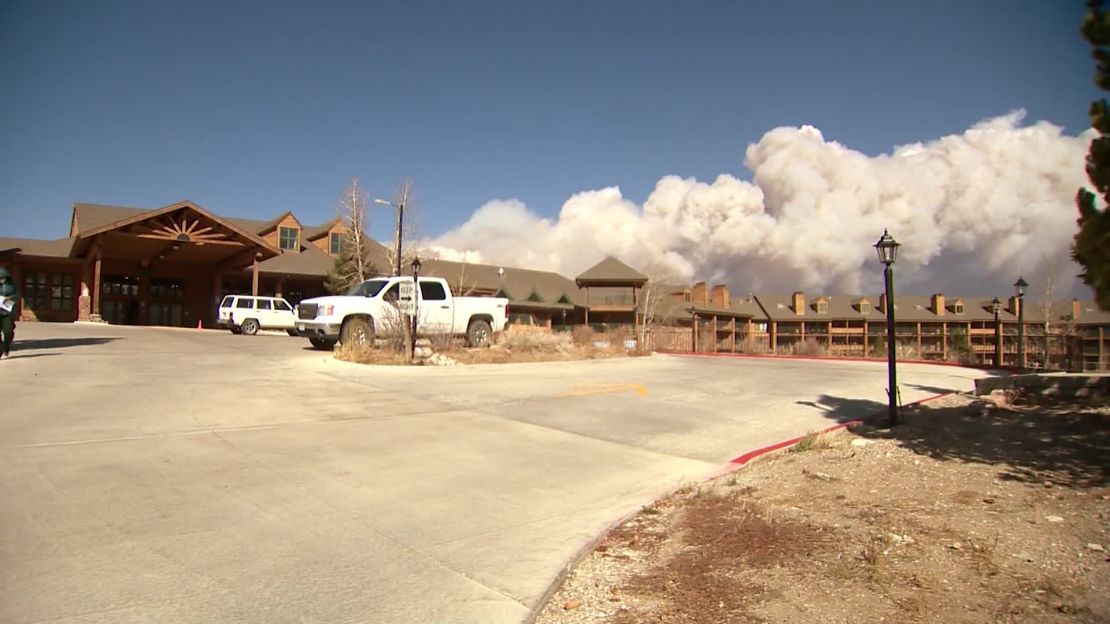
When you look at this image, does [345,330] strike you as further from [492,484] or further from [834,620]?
[834,620]

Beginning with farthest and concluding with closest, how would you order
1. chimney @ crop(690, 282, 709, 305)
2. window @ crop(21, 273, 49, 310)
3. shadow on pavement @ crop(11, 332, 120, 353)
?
1. chimney @ crop(690, 282, 709, 305)
2. window @ crop(21, 273, 49, 310)
3. shadow on pavement @ crop(11, 332, 120, 353)

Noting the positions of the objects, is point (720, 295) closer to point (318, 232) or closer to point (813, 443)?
point (318, 232)

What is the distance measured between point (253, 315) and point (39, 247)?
1356 centimetres

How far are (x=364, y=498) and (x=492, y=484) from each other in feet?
4.29

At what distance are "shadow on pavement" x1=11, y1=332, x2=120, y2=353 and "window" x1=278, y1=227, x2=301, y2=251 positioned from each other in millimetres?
19200

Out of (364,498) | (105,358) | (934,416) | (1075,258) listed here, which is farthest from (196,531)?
(105,358)

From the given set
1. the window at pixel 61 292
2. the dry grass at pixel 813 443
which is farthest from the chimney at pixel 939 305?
the window at pixel 61 292

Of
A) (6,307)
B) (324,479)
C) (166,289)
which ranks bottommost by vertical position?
(324,479)

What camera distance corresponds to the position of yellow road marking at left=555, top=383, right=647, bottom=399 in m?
12.6

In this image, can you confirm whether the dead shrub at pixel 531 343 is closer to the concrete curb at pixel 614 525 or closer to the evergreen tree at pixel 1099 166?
the concrete curb at pixel 614 525

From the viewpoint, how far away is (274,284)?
3888cm

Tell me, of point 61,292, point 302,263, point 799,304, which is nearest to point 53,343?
point 61,292

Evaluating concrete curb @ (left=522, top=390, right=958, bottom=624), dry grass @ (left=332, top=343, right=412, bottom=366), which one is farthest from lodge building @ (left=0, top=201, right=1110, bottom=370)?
concrete curb @ (left=522, top=390, right=958, bottom=624)

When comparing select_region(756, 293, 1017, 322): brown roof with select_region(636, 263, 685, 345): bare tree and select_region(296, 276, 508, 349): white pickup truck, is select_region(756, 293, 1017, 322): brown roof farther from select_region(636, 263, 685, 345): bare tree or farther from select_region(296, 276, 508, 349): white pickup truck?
select_region(296, 276, 508, 349): white pickup truck
